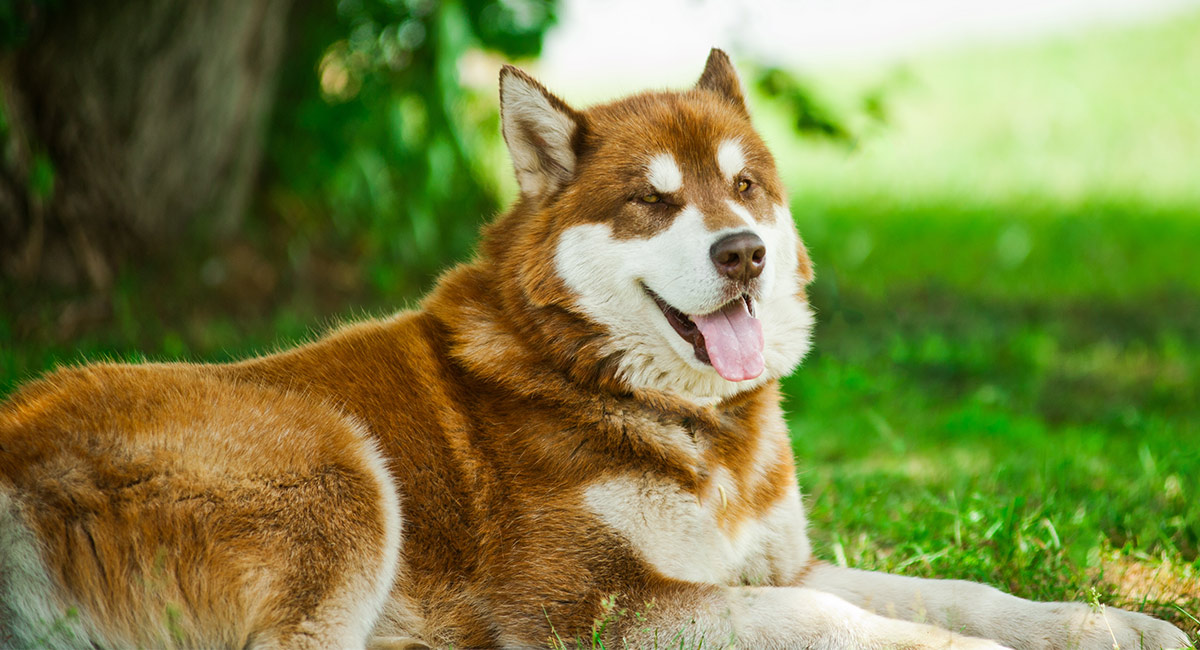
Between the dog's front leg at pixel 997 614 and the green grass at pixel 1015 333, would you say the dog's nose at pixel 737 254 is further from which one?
the green grass at pixel 1015 333

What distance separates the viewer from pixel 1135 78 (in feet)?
47.8

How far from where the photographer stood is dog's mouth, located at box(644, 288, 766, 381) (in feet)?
10.9

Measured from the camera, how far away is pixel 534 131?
3.61m

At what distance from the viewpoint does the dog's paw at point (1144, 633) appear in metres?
3.04

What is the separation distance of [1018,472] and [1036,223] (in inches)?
230

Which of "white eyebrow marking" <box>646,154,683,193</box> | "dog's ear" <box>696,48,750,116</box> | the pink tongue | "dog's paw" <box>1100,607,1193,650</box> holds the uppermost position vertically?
"dog's ear" <box>696,48,750,116</box>

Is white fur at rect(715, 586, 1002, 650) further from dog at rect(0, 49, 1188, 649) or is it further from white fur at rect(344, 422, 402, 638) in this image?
white fur at rect(344, 422, 402, 638)

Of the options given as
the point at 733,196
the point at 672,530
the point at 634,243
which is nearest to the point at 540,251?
the point at 634,243

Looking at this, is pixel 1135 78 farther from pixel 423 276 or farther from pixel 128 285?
pixel 128 285

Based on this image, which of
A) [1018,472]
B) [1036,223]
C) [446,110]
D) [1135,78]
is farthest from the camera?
[1135,78]

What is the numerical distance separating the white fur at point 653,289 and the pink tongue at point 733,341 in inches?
2.5

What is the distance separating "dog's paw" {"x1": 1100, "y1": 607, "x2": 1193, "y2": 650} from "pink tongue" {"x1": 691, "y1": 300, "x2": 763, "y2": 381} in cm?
129

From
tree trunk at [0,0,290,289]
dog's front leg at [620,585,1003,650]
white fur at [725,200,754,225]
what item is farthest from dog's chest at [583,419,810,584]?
tree trunk at [0,0,290,289]

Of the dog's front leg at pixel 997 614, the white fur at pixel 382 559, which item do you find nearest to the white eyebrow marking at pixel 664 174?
the white fur at pixel 382 559
